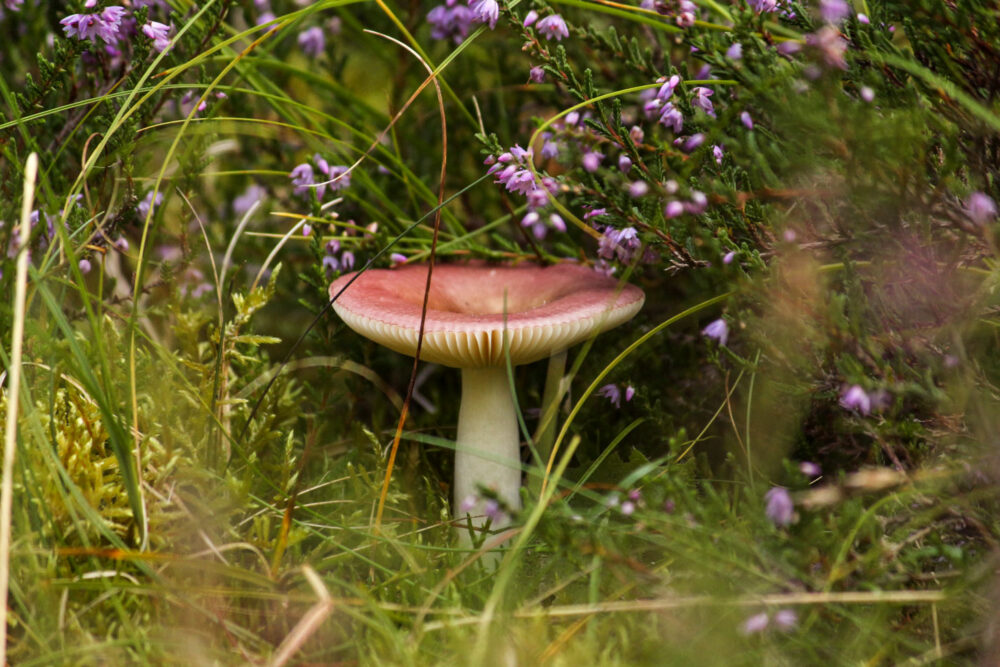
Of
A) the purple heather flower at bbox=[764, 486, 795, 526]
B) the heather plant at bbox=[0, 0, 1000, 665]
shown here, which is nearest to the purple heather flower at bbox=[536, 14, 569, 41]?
the heather plant at bbox=[0, 0, 1000, 665]

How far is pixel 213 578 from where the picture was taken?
Answer: 62.0 inches

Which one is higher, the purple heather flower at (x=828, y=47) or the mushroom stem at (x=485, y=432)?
the purple heather flower at (x=828, y=47)

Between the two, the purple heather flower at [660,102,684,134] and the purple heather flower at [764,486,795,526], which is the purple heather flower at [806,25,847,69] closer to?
the purple heather flower at [660,102,684,134]

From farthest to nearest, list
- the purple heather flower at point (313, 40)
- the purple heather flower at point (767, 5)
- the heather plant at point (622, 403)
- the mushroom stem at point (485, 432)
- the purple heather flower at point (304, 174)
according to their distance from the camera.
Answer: the purple heather flower at point (313, 40), the purple heather flower at point (304, 174), the mushroom stem at point (485, 432), the purple heather flower at point (767, 5), the heather plant at point (622, 403)

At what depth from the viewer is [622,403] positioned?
2242mm

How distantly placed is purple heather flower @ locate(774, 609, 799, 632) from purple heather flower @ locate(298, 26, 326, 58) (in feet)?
7.00

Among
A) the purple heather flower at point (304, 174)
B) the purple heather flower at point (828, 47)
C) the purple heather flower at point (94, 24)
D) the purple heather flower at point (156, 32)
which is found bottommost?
the purple heather flower at point (304, 174)

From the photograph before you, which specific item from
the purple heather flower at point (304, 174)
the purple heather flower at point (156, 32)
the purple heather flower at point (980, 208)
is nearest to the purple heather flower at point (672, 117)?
the purple heather flower at point (980, 208)

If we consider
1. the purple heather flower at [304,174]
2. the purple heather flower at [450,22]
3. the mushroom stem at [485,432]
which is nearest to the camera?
the mushroom stem at [485,432]

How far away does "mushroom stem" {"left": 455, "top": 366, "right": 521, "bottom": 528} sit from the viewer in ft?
6.58

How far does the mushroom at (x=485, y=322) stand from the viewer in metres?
1.69

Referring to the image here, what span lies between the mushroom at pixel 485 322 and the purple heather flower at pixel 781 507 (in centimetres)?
48

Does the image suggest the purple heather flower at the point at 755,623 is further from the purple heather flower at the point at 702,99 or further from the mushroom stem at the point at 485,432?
the purple heather flower at the point at 702,99

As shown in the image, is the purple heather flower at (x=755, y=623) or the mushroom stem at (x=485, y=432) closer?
the purple heather flower at (x=755, y=623)
